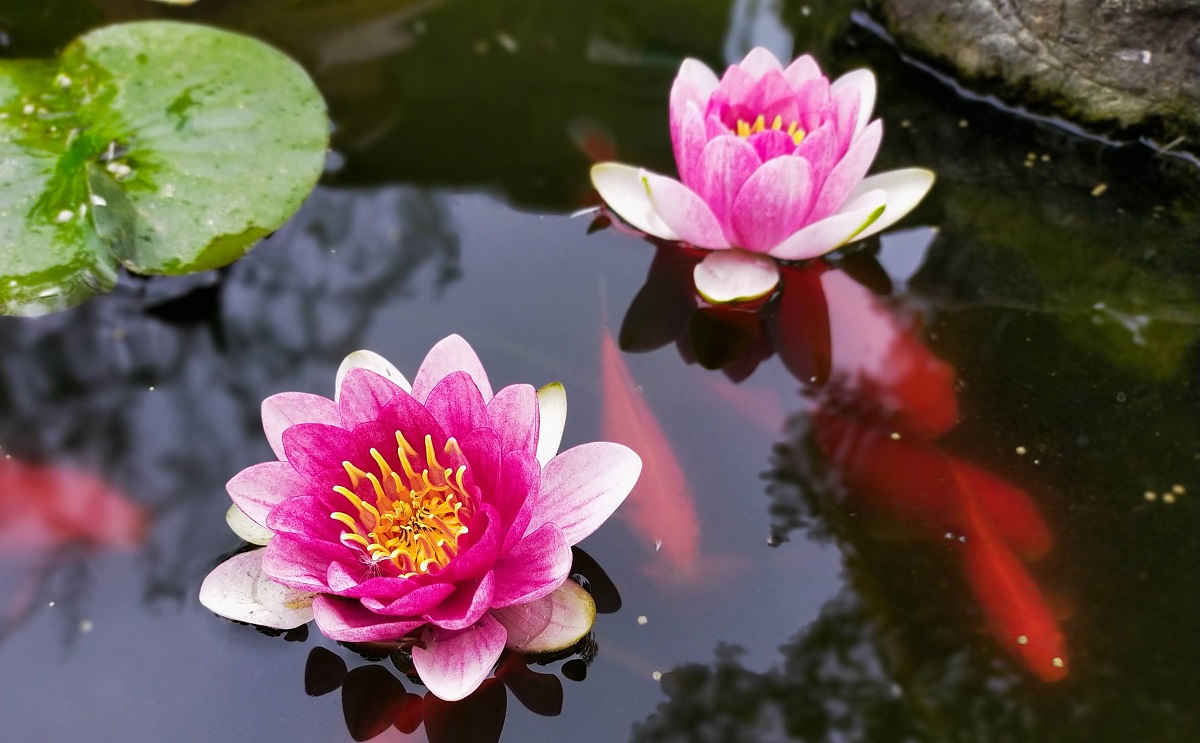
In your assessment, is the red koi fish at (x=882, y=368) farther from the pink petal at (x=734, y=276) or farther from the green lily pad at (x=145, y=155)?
the green lily pad at (x=145, y=155)

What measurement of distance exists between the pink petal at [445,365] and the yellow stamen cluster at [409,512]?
5.4 inches

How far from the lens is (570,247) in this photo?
2.11 metres

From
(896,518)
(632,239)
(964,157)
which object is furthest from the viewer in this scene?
(964,157)

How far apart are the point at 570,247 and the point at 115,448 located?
3.43 feet

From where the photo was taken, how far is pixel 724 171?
1.84 metres

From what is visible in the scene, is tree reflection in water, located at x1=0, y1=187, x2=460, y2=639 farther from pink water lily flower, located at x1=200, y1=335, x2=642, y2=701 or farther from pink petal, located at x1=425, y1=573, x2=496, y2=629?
pink petal, located at x1=425, y1=573, x2=496, y2=629

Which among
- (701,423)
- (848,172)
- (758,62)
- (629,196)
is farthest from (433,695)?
(758,62)

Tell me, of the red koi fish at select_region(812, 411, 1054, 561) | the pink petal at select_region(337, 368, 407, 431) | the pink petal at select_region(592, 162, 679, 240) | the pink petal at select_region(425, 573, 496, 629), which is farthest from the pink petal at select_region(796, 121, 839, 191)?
the pink petal at select_region(425, 573, 496, 629)

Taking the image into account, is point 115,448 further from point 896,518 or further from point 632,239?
point 896,518

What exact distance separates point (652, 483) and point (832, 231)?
675 millimetres

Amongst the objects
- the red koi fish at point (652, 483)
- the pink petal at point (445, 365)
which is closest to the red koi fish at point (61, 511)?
the pink petal at point (445, 365)

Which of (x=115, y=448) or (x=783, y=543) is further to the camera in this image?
(x=115, y=448)

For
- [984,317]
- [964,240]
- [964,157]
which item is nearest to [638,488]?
[984,317]

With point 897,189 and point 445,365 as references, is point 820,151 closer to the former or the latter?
point 897,189
